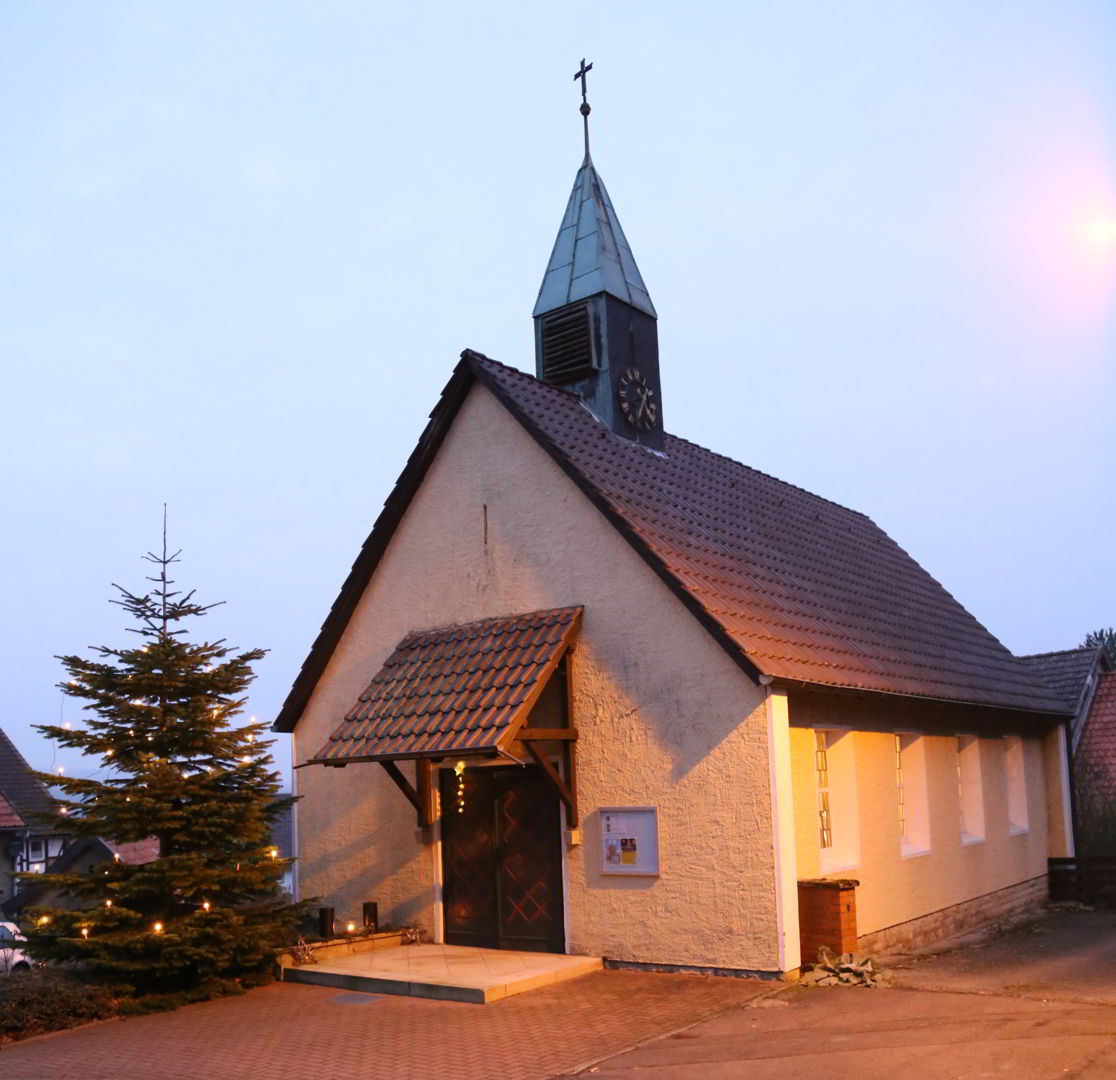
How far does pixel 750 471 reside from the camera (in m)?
19.8

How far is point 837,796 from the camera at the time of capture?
13844 mm

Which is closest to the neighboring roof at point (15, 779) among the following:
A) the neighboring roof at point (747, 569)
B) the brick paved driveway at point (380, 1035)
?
the neighboring roof at point (747, 569)

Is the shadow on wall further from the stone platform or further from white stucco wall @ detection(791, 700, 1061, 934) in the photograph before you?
white stucco wall @ detection(791, 700, 1061, 934)

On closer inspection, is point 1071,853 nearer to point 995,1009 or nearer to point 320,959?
point 995,1009

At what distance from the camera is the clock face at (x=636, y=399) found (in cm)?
1696

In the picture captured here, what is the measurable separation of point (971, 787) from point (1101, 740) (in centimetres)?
1073

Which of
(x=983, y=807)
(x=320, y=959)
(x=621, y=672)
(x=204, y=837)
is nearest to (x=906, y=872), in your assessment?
(x=983, y=807)

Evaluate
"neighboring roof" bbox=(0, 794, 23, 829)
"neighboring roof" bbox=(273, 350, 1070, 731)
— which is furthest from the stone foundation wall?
"neighboring roof" bbox=(0, 794, 23, 829)

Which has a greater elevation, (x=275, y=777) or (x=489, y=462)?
(x=489, y=462)

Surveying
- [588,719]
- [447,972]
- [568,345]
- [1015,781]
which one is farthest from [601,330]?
[1015,781]

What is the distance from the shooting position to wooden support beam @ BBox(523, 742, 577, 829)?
12805 mm

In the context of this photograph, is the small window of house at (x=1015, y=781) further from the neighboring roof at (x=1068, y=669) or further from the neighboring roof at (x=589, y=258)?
the neighboring roof at (x=589, y=258)

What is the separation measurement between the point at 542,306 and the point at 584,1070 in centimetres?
1165

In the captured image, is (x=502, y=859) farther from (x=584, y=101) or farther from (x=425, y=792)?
(x=584, y=101)
